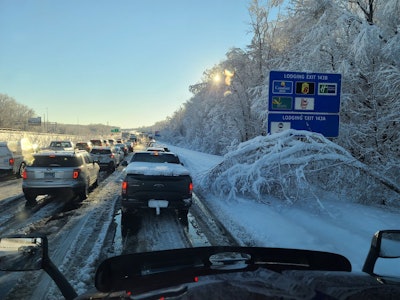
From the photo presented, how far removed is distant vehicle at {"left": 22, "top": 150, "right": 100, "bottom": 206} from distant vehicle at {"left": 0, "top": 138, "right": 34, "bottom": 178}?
21.3 ft

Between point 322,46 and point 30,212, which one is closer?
point 30,212

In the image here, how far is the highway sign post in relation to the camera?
486 inches

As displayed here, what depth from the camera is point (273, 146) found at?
1099cm

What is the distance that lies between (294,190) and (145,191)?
494 cm

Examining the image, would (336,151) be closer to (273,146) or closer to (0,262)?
(273,146)

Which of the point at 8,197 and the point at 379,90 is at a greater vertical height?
the point at 379,90

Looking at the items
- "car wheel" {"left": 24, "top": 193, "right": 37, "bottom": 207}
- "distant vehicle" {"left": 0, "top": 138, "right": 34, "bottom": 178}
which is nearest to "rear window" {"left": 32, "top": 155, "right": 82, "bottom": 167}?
"car wheel" {"left": 24, "top": 193, "right": 37, "bottom": 207}

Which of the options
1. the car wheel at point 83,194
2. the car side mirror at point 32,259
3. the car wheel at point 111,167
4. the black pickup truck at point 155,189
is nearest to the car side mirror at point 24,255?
the car side mirror at point 32,259

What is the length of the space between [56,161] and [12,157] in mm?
7669

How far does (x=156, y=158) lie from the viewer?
1141 cm

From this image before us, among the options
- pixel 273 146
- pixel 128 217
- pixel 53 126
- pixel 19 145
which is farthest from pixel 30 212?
pixel 53 126

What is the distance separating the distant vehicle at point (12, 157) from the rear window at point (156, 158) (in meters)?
8.31

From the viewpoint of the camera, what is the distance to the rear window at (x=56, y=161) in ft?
37.1

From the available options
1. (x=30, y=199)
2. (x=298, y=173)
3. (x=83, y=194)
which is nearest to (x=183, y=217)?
(x=298, y=173)
